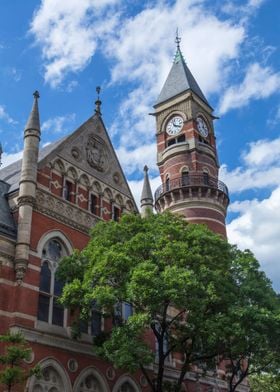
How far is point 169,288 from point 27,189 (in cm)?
943

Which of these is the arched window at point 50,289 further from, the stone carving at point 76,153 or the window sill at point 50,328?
the stone carving at point 76,153

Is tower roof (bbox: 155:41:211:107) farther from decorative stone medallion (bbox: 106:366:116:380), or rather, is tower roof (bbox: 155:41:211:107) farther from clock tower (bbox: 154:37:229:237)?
decorative stone medallion (bbox: 106:366:116:380)

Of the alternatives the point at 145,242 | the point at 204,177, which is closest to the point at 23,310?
the point at 145,242

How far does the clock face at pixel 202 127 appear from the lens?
48638 mm

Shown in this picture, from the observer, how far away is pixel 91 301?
22047mm

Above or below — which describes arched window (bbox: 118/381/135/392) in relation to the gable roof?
below

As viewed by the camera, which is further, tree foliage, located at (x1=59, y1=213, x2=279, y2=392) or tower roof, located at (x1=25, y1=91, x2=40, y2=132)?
tower roof, located at (x1=25, y1=91, x2=40, y2=132)

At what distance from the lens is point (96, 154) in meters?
32.2

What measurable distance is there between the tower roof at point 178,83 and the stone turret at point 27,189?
24262 millimetres

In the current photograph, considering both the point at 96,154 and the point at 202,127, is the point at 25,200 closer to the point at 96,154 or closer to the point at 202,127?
the point at 96,154

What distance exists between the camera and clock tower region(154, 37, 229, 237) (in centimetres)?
4297

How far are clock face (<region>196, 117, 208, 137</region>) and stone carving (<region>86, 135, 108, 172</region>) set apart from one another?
17622 millimetres

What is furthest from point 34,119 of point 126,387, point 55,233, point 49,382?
point 126,387

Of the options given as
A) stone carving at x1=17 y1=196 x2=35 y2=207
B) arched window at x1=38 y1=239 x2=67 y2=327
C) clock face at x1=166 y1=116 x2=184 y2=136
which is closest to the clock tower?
clock face at x1=166 y1=116 x2=184 y2=136
